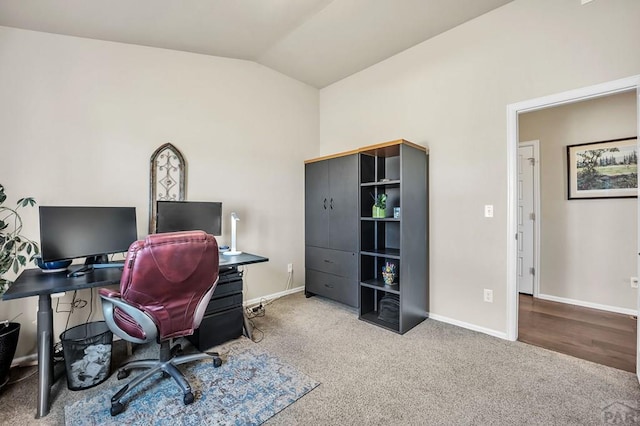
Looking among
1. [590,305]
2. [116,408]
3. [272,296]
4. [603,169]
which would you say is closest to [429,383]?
[116,408]

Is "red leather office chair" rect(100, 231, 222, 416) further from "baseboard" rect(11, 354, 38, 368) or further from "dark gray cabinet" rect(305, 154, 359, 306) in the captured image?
"dark gray cabinet" rect(305, 154, 359, 306)

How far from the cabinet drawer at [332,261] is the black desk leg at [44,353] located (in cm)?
244

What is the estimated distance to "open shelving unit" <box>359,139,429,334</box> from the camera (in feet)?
8.92

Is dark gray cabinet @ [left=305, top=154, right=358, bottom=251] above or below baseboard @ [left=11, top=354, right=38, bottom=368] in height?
above

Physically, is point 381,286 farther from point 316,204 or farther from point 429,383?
point 316,204

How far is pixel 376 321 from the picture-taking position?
9.57 ft

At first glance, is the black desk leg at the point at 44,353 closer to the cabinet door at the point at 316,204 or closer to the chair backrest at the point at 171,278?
the chair backrest at the point at 171,278

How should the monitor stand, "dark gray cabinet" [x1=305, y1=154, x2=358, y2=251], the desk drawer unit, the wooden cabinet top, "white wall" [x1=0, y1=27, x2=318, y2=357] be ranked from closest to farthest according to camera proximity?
1. the monitor stand
2. "white wall" [x1=0, y1=27, x2=318, y2=357]
3. the desk drawer unit
4. the wooden cabinet top
5. "dark gray cabinet" [x1=305, y1=154, x2=358, y2=251]

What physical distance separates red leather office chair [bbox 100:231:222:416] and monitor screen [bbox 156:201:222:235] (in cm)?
95

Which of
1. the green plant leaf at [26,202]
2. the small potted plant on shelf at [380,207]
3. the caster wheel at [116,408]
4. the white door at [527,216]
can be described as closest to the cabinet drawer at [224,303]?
the caster wheel at [116,408]

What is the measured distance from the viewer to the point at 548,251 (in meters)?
3.64

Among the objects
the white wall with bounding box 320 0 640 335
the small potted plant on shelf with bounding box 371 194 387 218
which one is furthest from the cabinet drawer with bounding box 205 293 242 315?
the white wall with bounding box 320 0 640 335

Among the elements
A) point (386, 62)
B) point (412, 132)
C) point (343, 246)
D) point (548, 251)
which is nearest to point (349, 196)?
point (343, 246)

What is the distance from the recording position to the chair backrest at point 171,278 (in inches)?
62.4
